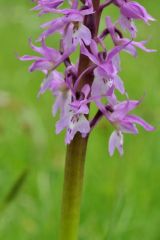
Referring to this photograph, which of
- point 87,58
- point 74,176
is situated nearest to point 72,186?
point 74,176

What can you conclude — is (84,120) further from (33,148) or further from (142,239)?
(33,148)

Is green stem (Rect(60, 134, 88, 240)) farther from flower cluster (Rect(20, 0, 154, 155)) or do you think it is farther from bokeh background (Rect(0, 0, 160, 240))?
bokeh background (Rect(0, 0, 160, 240))

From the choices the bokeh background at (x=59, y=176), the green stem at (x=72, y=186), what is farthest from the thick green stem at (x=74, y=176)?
the bokeh background at (x=59, y=176)

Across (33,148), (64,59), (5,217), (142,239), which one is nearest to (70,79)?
(64,59)

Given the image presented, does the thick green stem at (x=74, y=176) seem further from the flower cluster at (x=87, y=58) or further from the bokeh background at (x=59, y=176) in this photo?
the bokeh background at (x=59, y=176)

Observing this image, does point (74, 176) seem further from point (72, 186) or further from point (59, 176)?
point (59, 176)
